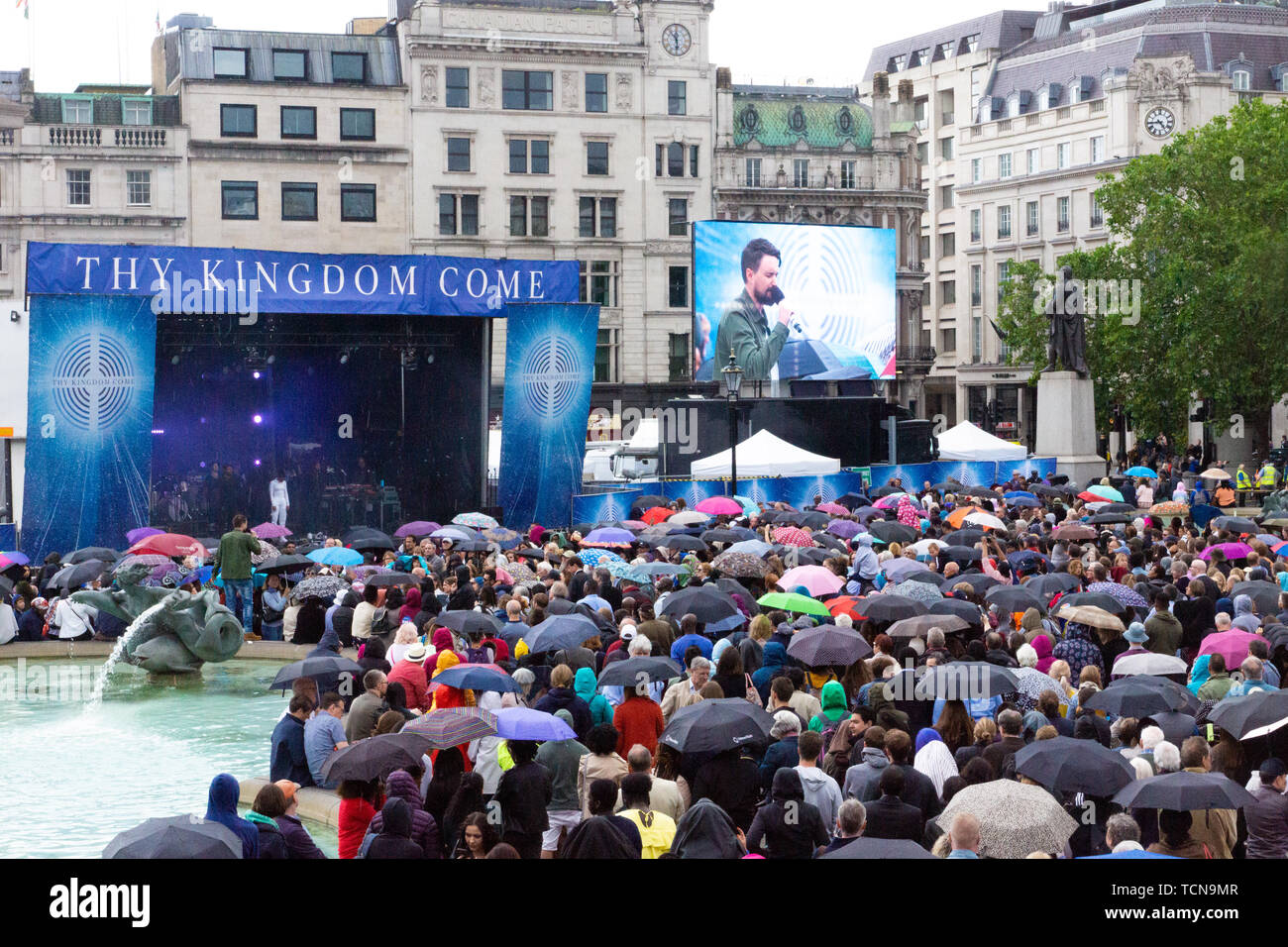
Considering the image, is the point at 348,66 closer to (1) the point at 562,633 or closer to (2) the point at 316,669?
(1) the point at 562,633

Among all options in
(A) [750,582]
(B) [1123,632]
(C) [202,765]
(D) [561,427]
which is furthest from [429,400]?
(B) [1123,632]

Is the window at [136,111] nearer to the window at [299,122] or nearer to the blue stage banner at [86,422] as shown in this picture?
the window at [299,122]

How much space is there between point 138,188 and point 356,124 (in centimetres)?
914

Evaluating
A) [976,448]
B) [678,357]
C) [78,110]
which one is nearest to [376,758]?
[976,448]

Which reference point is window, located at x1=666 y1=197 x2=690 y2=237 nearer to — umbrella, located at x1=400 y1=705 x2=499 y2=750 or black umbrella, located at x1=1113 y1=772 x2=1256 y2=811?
umbrella, located at x1=400 y1=705 x2=499 y2=750

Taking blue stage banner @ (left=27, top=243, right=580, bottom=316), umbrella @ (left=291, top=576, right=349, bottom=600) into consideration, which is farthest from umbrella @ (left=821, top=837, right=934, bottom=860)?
blue stage banner @ (left=27, top=243, right=580, bottom=316)

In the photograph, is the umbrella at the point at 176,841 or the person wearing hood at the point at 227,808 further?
the person wearing hood at the point at 227,808

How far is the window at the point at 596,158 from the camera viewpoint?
75438 mm

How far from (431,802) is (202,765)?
6.58 m

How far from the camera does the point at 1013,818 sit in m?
9.66

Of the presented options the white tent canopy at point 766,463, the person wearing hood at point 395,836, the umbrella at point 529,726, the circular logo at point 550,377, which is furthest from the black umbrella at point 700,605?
the white tent canopy at point 766,463

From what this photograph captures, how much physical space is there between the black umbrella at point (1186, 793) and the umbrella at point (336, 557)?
1511 cm

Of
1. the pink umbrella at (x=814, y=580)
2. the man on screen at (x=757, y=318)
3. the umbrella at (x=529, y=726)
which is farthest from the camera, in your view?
the man on screen at (x=757, y=318)
